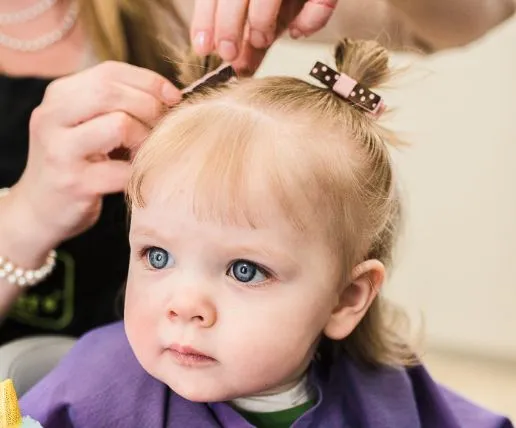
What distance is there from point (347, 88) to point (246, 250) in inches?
6.8

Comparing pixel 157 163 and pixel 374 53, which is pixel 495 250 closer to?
pixel 374 53

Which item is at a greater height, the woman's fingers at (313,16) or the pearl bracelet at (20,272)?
the woman's fingers at (313,16)

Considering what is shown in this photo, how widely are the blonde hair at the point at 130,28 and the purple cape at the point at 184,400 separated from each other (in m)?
0.32

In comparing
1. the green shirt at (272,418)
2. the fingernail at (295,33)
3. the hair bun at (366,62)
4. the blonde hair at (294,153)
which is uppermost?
the hair bun at (366,62)

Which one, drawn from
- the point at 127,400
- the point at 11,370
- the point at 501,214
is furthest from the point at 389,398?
the point at 501,214

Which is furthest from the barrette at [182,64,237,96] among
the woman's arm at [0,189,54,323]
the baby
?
the woman's arm at [0,189,54,323]

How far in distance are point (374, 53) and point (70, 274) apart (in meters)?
0.48

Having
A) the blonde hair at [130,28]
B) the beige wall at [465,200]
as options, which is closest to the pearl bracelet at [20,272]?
the blonde hair at [130,28]

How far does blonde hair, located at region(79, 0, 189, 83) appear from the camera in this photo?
3.08ft

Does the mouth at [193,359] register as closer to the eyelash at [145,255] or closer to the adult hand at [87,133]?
the eyelash at [145,255]

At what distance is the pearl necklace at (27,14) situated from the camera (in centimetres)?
99

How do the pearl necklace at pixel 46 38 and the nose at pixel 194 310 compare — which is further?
the pearl necklace at pixel 46 38

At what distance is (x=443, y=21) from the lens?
0.83 m

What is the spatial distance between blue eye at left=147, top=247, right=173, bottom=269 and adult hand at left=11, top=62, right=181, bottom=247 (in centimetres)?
9
